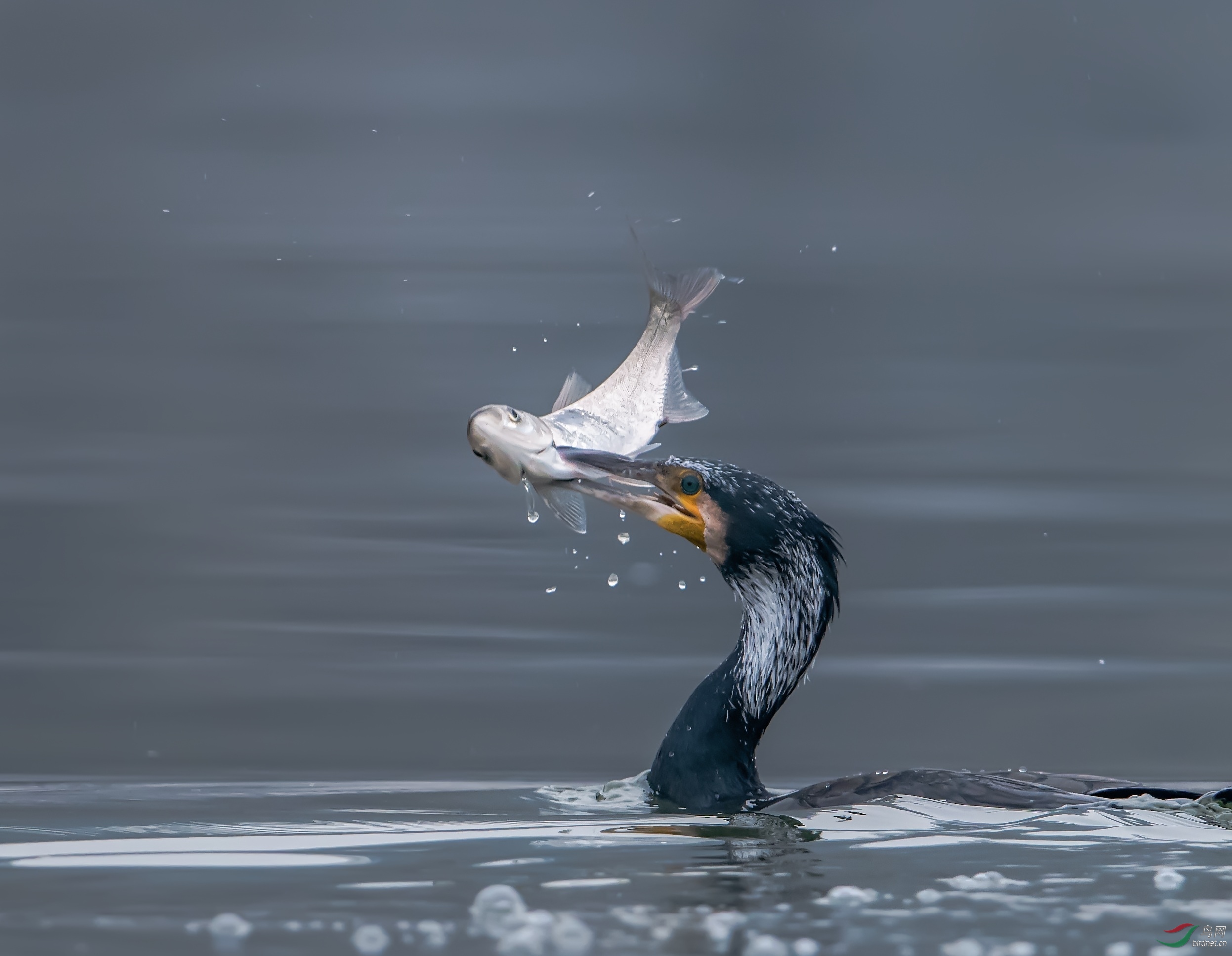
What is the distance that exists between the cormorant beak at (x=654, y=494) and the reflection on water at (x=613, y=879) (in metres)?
0.73

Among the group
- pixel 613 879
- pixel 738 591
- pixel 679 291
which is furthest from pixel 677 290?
pixel 613 879

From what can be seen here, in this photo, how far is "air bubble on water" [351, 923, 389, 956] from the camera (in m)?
2.38

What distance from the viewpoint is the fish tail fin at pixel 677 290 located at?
415cm

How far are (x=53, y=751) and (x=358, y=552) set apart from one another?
2.45 m

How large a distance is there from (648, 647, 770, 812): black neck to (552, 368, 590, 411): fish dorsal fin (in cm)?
83

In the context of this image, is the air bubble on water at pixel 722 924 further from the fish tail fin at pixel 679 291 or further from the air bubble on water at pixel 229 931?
the fish tail fin at pixel 679 291

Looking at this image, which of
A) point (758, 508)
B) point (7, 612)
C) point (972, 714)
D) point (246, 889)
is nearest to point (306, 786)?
point (758, 508)

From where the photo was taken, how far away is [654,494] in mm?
4180

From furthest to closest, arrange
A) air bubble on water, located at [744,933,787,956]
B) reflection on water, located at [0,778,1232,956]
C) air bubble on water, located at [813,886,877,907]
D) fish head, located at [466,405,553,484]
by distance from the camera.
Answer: fish head, located at [466,405,553,484], air bubble on water, located at [813,886,877,907], reflection on water, located at [0,778,1232,956], air bubble on water, located at [744,933,787,956]

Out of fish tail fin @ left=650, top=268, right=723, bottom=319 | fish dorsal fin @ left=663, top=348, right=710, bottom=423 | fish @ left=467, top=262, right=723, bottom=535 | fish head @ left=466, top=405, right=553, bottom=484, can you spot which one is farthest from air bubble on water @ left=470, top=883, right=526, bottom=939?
fish tail fin @ left=650, top=268, right=723, bottom=319

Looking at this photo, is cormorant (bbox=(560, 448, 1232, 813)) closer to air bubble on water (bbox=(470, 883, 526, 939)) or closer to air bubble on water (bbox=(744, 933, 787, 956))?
air bubble on water (bbox=(470, 883, 526, 939))

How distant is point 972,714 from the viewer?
245 inches

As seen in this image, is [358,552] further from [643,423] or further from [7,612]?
[643,423]

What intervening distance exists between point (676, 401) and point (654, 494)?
254mm
